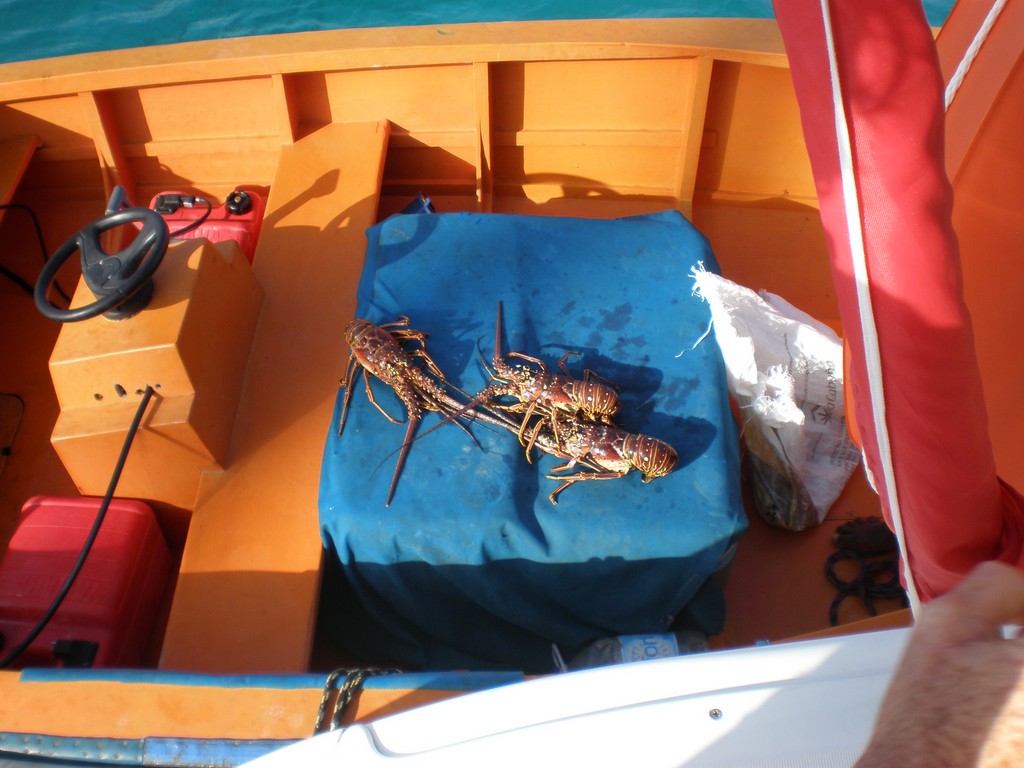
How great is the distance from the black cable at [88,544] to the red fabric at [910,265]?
2.25 m

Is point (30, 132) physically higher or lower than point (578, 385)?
higher

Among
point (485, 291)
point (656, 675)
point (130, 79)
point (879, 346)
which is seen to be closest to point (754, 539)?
point (485, 291)

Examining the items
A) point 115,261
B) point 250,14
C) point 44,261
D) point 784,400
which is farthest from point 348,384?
point 250,14

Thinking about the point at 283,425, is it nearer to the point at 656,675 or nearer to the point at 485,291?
the point at 485,291

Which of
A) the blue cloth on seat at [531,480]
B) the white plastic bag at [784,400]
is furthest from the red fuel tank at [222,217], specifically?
the white plastic bag at [784,400]

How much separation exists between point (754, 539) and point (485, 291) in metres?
1.57

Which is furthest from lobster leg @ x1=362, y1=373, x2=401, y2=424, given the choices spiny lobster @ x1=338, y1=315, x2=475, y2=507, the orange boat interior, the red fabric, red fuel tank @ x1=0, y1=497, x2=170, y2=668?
the red fabric

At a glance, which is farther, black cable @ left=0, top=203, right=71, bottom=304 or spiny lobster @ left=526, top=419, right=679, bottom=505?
black cable @ left=0, top=203, right=71, bottom=304

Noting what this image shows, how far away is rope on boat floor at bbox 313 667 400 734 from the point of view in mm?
1970

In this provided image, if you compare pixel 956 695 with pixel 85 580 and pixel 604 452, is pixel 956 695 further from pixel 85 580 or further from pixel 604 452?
pixel 85 580

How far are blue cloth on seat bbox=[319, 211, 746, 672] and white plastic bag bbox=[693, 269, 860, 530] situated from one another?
0.35ft

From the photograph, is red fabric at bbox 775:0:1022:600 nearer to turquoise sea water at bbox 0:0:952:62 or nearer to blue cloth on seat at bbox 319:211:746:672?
blue cloth on seat at bbox 319:211:746:672

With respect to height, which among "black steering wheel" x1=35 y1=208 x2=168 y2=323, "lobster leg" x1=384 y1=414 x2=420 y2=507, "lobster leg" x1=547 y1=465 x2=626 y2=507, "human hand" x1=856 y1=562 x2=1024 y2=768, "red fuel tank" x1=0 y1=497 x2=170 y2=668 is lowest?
"red fuel tank" x1=0 y1=497 x2=170 y2=668

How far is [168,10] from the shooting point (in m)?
8.31
